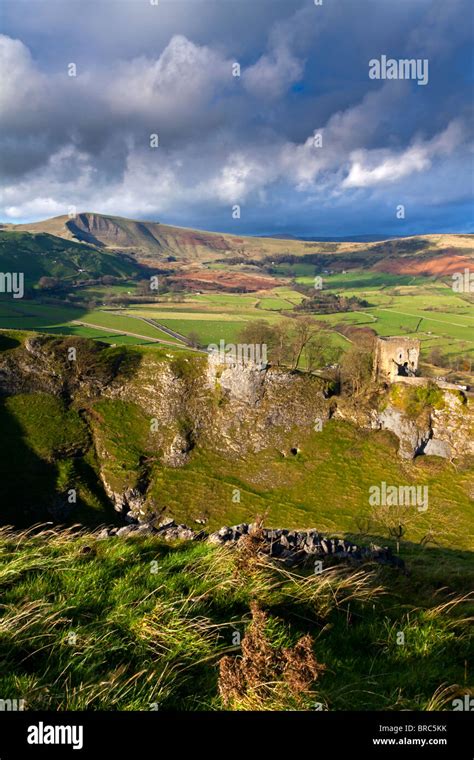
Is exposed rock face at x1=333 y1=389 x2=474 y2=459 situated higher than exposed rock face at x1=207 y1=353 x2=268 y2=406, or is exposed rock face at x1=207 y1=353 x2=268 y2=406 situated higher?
exposed rock face at x1=207 y1=353 x2=268 y2=406

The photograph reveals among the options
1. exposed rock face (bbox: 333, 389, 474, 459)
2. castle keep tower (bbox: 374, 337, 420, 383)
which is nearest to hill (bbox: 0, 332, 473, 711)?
exposed rock face (bbox: 333, 389, 474, 459)

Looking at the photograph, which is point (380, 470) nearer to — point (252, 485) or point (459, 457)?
point (459, 457)

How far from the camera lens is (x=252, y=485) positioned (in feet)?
185

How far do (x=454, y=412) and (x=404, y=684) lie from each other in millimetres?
63565

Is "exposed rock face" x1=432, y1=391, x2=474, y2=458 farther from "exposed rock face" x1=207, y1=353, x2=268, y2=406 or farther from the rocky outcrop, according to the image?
the rocky outcrop

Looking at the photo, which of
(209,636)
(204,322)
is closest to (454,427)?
(209,636)

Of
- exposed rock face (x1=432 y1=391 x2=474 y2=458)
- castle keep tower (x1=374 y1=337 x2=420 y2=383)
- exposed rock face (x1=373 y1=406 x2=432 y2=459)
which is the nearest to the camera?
exposed rock face (x1=432 y1=391 x2=474 y2=458)

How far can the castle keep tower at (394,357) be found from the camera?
66125 millimetres

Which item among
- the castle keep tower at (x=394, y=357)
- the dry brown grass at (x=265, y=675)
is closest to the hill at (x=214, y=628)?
the dry brown grass at (x=265, y=675)

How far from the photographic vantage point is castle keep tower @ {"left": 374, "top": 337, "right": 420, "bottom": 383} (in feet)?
217

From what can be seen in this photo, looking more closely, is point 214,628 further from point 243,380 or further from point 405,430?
point 405,430

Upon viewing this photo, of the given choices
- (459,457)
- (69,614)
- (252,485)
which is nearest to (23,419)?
(252,485)

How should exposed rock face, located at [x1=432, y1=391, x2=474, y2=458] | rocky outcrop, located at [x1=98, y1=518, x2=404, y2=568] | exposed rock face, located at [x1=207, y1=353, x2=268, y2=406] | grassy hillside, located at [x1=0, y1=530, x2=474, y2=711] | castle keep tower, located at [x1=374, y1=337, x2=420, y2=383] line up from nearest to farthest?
1. grassy hillside, located at [x1=0, y1=530, x2=474, y2=711]
2. rocky outcrop, located at [x1=98, y1=518, x2=404, y2=568]
3. exposed rock face, located at [x1=432, y1=391, x2=474, y2=458]
4. exposed rock face, located at [x1=207, y1=353, x2=268, y2=406]
5. castle keep tower, located at [x1=374, y1=337, x2=420, y2=383]

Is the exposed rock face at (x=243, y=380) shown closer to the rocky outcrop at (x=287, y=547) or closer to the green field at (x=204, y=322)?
the rocky outcrop at (x=287, y=547)
